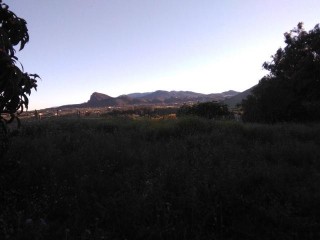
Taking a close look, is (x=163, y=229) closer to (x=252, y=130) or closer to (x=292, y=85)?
→ (x=252, y=130)

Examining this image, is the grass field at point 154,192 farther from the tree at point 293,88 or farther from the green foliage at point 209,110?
the green foliage at point 209,110

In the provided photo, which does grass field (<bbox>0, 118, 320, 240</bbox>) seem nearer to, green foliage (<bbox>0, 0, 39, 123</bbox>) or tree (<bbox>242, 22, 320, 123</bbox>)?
green foliage (<bbox>0, 0, 39, 123</bbox>)

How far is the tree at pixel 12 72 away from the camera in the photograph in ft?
13.7

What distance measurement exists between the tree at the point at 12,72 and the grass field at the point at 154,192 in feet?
4.30

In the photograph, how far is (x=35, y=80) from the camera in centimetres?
485

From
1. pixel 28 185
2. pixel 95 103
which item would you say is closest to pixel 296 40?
pixel 28 185

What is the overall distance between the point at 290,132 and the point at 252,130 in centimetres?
134

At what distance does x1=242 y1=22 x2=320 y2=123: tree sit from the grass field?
42.6 feet

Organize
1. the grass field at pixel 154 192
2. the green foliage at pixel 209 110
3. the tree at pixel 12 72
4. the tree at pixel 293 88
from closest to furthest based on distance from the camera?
the tree at pixel 12 72 < the grass field at pixel 154 192 < the tree at pixel 293 88 < the green foliage at pixel 209 110

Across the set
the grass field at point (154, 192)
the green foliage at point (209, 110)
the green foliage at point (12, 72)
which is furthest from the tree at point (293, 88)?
the green foliage at point (12, 72)

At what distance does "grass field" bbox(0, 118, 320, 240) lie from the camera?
17.1ft

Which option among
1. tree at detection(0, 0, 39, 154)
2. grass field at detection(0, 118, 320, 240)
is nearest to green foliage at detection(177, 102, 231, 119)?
grass field at detection(0, 118, 320, 240)

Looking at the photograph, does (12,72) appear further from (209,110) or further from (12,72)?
(209,110)

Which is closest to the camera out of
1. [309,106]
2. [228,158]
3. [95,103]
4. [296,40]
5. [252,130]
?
[228,158]
